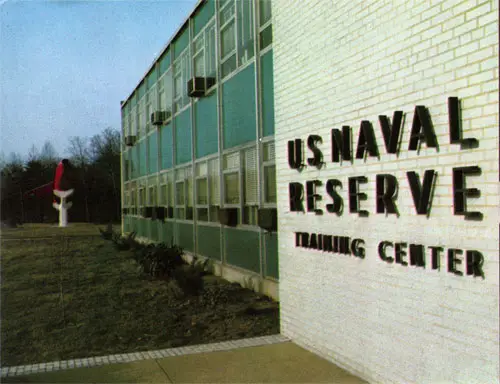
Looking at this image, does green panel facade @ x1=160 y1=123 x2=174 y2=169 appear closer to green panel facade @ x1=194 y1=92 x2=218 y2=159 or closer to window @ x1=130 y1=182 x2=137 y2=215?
green panel facade @ x1=194 y1=92 x2=218 y2=159

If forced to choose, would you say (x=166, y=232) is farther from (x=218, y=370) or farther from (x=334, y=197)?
(x=334, y=197)

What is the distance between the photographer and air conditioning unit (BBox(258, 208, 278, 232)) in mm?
9422

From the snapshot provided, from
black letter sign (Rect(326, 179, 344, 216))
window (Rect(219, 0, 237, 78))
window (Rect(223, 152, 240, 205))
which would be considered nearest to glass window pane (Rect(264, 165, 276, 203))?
window (Rect(223, 152, 240, 205))

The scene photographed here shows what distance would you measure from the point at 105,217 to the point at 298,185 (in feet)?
26.8

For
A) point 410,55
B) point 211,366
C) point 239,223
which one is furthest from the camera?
point 239,223

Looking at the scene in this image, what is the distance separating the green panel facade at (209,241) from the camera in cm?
1359

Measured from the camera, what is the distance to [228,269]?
41.3ft

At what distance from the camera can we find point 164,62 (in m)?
19.5

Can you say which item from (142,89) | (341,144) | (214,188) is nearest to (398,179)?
(341,144)

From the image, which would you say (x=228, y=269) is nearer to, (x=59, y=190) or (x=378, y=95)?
(x=59, y=190)

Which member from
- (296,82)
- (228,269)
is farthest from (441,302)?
(228,269)

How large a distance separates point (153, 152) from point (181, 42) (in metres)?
5.60

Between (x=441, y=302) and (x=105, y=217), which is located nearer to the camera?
(x=441, y=302)

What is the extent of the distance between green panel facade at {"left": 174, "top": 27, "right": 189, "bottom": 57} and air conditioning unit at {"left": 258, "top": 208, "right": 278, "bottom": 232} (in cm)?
826
